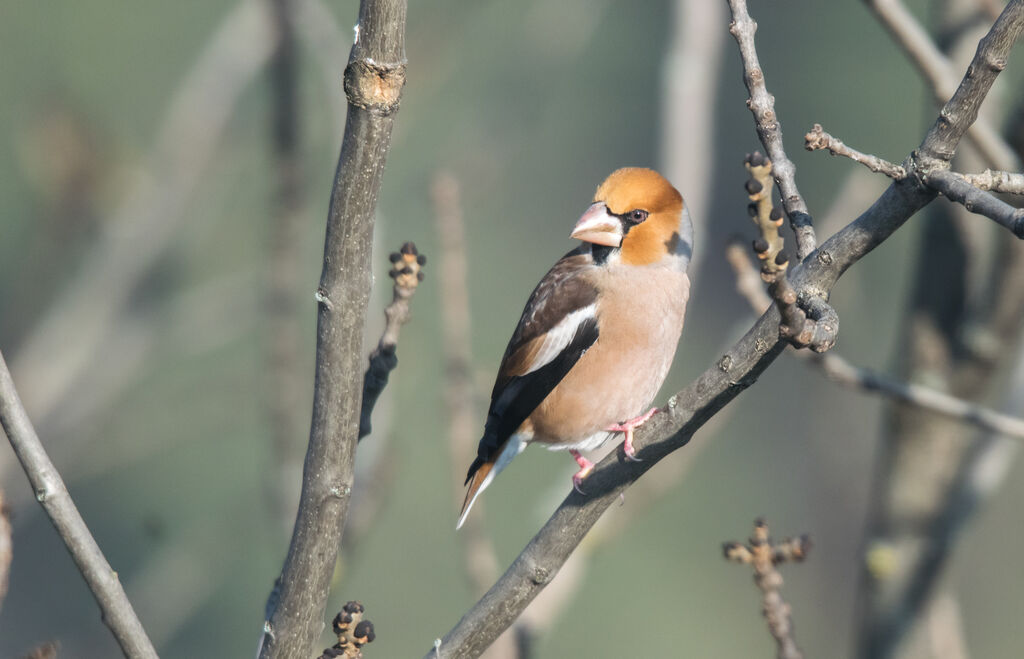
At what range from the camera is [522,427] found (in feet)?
11.4

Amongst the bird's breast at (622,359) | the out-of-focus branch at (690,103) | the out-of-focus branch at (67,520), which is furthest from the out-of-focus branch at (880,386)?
the out-of-focus branch at (67,520)

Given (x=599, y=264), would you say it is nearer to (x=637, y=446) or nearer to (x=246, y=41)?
(x=246, y=41)

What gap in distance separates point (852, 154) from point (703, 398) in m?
0.46

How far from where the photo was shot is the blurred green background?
423 cm

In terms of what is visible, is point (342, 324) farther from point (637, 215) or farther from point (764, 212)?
point (637, 215)

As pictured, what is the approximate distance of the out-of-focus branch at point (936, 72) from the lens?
2834mm

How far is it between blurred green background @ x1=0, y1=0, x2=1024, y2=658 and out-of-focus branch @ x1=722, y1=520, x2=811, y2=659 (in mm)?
1237

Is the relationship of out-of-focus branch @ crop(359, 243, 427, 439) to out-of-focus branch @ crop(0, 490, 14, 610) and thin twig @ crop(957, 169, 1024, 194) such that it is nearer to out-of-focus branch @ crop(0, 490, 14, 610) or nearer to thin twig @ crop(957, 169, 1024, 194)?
out-of-focus branch @ crop(0, 490, 14, 610)

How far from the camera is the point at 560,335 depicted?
3342 mm

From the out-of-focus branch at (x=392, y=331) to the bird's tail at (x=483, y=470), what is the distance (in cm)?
125

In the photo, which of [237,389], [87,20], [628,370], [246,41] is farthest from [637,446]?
[87,20]

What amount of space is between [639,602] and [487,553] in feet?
21.2

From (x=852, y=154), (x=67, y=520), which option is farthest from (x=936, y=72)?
(x=67, y=520)

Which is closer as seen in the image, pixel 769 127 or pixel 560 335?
pixel 769 127
